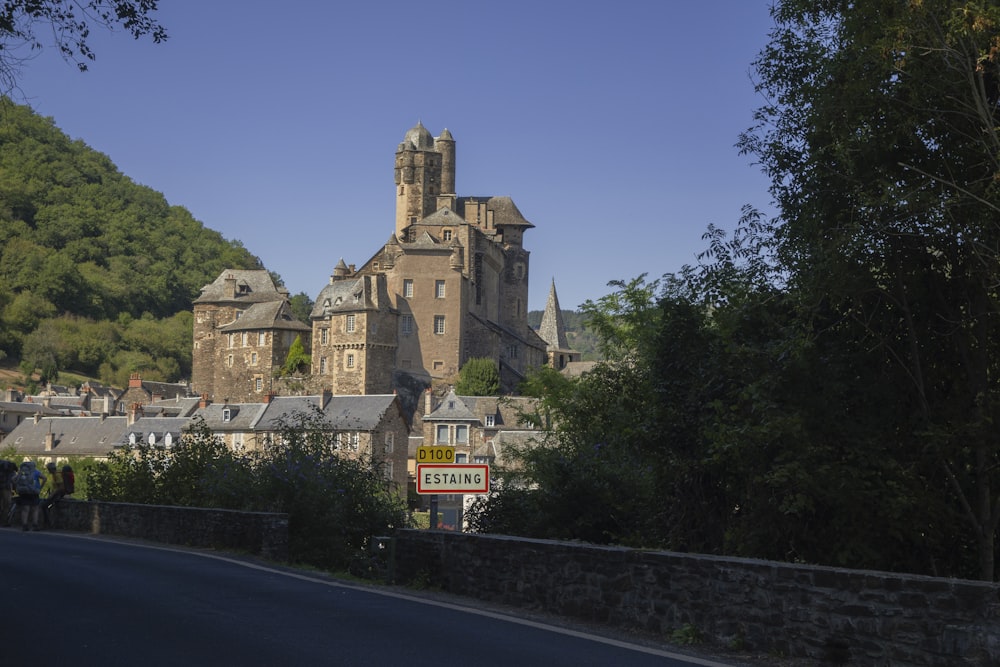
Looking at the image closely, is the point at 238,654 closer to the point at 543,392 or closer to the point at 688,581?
the point at 688,581

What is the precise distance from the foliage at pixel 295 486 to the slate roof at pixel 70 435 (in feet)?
270

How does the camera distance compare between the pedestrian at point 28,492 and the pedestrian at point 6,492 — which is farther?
the pedestrian at point 6,492

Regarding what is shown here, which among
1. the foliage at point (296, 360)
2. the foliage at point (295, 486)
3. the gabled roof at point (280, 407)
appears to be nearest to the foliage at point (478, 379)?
the foliage at point (296, 360)

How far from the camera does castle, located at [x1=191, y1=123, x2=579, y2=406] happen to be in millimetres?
107375

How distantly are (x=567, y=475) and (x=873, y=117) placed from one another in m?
7.07

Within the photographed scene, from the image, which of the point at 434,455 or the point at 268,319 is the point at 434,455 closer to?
the point at 434,455

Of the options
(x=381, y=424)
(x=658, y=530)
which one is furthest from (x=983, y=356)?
(x=381, y=424)

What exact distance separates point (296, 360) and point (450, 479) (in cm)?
10038

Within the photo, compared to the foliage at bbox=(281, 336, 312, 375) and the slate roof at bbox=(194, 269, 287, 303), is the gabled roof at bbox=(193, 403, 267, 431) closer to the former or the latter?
the foliage at bbox=(281, 336, 312, 375)

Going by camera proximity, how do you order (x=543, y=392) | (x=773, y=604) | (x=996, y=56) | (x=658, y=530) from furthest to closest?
(x=543, y=392)
(x=658, y=530)
(x=996, y=56)
(x=773, y=604)

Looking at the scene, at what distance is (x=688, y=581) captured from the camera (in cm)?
1080

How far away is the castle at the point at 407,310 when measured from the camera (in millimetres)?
107375

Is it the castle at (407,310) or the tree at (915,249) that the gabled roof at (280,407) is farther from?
the tree at (915,249)

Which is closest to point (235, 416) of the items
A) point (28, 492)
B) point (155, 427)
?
point (155, 427)
